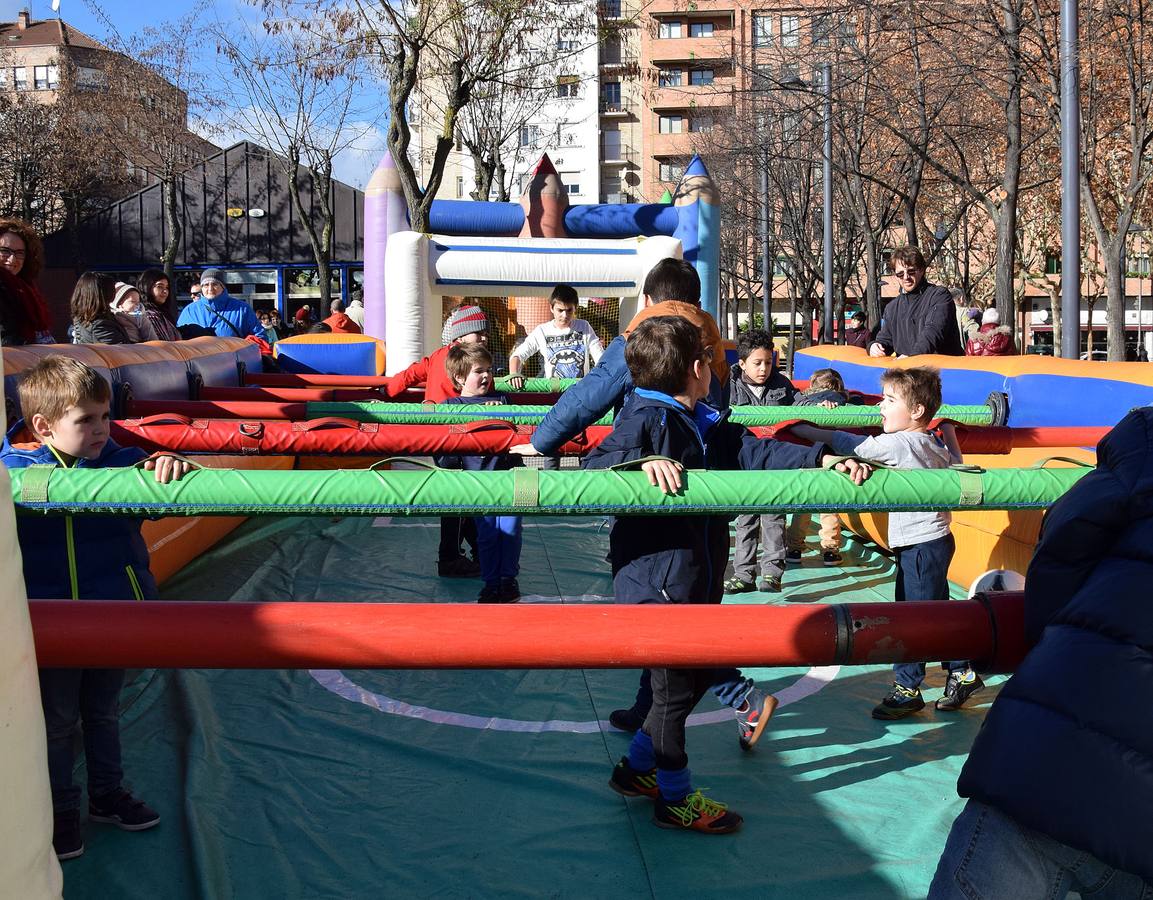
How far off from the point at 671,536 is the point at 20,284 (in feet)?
14.2

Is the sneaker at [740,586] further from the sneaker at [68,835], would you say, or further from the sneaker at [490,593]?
the sneaker at [68,835]

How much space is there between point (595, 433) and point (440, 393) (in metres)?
2.18

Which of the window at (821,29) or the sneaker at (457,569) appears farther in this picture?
the window at (821,29)

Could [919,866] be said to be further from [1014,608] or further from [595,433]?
[595,433]

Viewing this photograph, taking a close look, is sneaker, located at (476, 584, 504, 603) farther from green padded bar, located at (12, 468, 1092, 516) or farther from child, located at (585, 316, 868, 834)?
green padded bar, located at (12, 468, 1092, 516)

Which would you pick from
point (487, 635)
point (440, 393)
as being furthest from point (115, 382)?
point (487, 635)

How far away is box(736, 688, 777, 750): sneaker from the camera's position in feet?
11.8

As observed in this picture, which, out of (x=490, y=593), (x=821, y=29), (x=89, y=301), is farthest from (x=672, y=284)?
(x=821, y=29)

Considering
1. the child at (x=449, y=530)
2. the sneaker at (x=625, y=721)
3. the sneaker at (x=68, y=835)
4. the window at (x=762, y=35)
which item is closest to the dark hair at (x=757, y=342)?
the child at (x=449, y=530)

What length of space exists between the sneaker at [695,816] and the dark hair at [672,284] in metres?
1.80

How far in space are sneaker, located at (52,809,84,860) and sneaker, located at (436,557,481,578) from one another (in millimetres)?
3329

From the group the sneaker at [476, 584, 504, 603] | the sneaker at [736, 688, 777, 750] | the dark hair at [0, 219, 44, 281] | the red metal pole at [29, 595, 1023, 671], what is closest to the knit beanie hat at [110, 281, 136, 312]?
the dark hair at [0, 219, 44, 281]

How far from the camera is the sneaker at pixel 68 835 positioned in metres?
2.91

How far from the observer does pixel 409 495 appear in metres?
2.48
